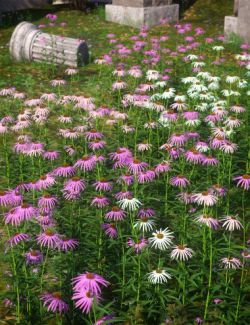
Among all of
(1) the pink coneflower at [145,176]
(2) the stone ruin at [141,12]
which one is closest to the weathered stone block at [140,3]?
(2) the stone ruin at [141,12]

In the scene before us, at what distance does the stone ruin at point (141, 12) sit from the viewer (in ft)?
44.9

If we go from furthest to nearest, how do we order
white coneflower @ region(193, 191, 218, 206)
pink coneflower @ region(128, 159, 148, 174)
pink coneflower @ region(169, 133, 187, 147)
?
1. pink coneflower @ region(169, 133, 187, 147)
2. pink coneflower @ region(128, 159, 148, 174)
3. white coneflower @ region(193, 191, 218, 206)

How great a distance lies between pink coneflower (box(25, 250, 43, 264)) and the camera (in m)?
3.38

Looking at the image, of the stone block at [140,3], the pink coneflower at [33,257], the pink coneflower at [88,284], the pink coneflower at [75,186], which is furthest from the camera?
the stone block at [140,3]

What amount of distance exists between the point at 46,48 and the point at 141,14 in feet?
14.1

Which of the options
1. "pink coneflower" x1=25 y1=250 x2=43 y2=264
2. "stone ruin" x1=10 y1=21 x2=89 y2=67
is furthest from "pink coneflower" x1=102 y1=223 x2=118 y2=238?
"stone ruin" x1=10 y1=21 x2=89 y2=67

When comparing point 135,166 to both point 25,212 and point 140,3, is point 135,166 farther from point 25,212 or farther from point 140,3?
point 140,3

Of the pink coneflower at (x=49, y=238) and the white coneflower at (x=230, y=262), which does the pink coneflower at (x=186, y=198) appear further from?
the pink coneflower at (x=49, y=238)

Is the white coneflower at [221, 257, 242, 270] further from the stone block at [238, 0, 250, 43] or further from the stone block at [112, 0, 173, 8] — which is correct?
the stone block at [112, 0, 173, 8]

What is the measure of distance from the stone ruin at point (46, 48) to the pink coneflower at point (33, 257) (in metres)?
6.81

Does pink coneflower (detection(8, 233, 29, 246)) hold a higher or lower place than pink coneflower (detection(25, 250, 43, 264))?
higher

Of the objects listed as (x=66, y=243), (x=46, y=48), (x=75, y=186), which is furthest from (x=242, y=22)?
(x=66, y=243)

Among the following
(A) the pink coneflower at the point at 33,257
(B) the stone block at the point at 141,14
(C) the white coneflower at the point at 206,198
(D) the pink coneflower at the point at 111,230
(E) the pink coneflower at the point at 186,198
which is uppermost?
(C) the white coneflower at the point at 206,198

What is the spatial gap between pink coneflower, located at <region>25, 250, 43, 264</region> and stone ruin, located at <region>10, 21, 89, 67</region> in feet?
22.3
